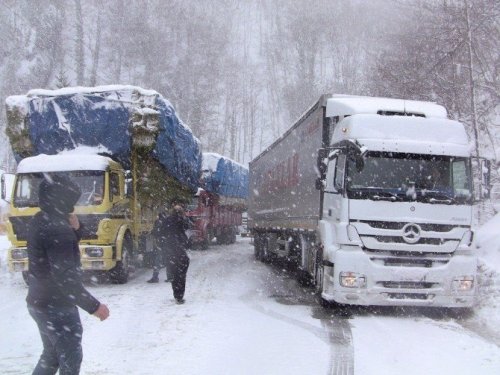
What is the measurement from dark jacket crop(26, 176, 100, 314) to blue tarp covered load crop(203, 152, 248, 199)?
1904 cm

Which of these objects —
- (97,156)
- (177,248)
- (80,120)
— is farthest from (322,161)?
(80,120)

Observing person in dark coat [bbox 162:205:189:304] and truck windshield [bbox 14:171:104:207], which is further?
truck windshield [bbox 14:171:104:207]

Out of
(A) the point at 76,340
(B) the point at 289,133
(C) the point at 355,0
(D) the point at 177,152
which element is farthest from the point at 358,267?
(C) the point at 355,0

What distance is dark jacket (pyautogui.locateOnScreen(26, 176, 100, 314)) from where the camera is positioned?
3.56 meters

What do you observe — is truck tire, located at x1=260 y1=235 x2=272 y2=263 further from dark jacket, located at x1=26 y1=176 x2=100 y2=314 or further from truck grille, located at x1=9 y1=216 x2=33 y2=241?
dark jacket, located at x1=26 y1=176 x2=100 y2=314

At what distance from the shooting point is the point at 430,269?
316 inches

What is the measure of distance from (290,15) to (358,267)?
57.5 metres

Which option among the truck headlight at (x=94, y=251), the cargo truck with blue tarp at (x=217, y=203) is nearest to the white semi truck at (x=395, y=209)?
the truck headlight at (x=94, y=251)

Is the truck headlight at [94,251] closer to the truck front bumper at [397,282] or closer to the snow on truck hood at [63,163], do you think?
the snow on truck hood at [63,163]

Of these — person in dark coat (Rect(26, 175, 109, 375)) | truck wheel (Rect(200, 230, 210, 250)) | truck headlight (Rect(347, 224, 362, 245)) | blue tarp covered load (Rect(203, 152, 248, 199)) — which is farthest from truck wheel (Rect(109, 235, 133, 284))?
blue tarp covered load (Rect(203, 152, 248, 199))

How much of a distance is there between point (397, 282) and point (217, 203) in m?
16.6

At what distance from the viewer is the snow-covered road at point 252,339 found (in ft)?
17.9

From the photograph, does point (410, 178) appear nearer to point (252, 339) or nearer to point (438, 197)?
point (438, 197)

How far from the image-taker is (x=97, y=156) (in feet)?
36.8
